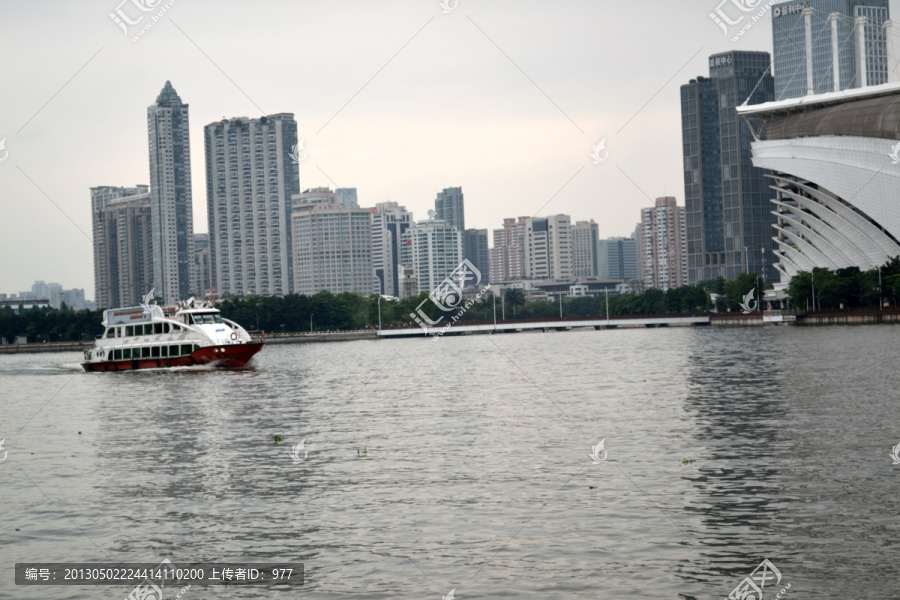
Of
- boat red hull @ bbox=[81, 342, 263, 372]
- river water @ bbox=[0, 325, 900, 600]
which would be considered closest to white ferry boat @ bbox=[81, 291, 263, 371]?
boat red hull @ bbox=[81, 342, 263, 372]

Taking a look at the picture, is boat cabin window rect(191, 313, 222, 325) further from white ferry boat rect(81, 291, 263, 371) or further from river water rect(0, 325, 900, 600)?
river water rect(0, 325, 900, 600)

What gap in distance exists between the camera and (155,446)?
108 feet

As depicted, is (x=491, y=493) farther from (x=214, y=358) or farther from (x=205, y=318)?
(x=205, y=318)

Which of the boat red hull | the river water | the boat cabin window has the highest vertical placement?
the boat cabin window

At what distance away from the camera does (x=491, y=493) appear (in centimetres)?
2216

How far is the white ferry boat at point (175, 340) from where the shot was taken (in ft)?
252

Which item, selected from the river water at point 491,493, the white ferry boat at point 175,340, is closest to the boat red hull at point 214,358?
the white ferry boat at point 175,340

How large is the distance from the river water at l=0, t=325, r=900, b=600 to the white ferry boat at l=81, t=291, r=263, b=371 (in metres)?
30.5

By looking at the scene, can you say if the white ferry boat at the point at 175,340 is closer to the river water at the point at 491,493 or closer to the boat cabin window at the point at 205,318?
the boat cabin window at the point at 205,318

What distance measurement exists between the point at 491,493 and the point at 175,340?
59715 millimetres

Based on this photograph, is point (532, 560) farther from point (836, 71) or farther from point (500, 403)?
point (836, 71)

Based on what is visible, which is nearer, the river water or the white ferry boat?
the river water

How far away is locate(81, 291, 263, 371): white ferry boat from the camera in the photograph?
7681cm

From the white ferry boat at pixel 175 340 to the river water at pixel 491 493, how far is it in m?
30.5
